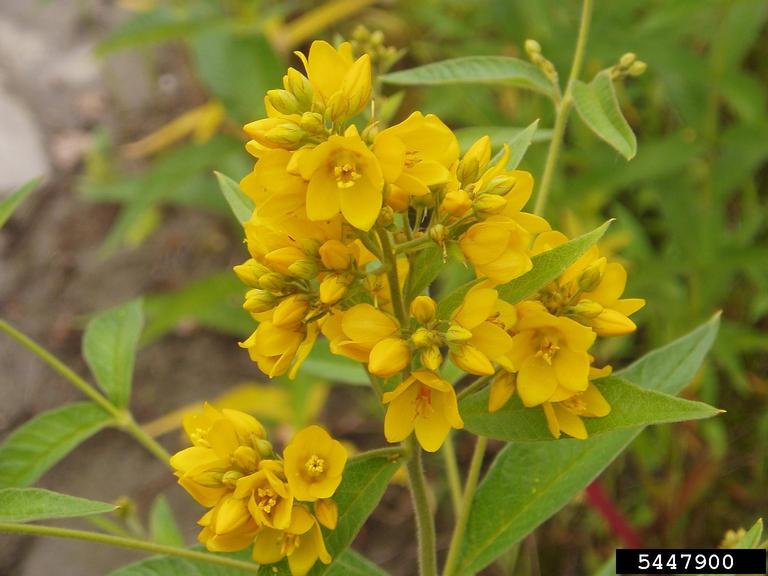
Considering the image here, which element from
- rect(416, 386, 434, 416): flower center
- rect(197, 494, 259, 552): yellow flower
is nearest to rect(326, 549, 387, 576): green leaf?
rect(197, 494, 259, 552): yellow flower

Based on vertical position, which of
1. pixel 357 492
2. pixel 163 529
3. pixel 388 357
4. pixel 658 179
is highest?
pixel 388 357

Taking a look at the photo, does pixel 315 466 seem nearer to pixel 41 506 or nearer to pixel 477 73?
pixel 41 506

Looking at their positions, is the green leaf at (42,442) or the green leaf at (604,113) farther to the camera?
the green leaf at (42,442)

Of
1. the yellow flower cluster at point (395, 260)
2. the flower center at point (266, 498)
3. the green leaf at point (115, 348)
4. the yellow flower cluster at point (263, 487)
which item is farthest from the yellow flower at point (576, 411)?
the green leaf at point (115, 348)

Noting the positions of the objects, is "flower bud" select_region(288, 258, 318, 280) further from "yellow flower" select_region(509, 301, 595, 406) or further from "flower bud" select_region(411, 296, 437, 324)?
"yellow flower" select_region(509, 301, 595, 406)

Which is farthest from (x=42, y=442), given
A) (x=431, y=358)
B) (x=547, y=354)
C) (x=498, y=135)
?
(x=498, y=135)

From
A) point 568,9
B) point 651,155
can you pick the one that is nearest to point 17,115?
point 568,9

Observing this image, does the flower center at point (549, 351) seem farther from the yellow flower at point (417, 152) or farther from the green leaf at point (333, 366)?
the green leaf at point (333, 366)

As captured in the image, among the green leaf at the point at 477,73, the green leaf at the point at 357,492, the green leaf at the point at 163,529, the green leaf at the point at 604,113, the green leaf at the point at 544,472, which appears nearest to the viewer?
the green leaf at the point at 357,492
